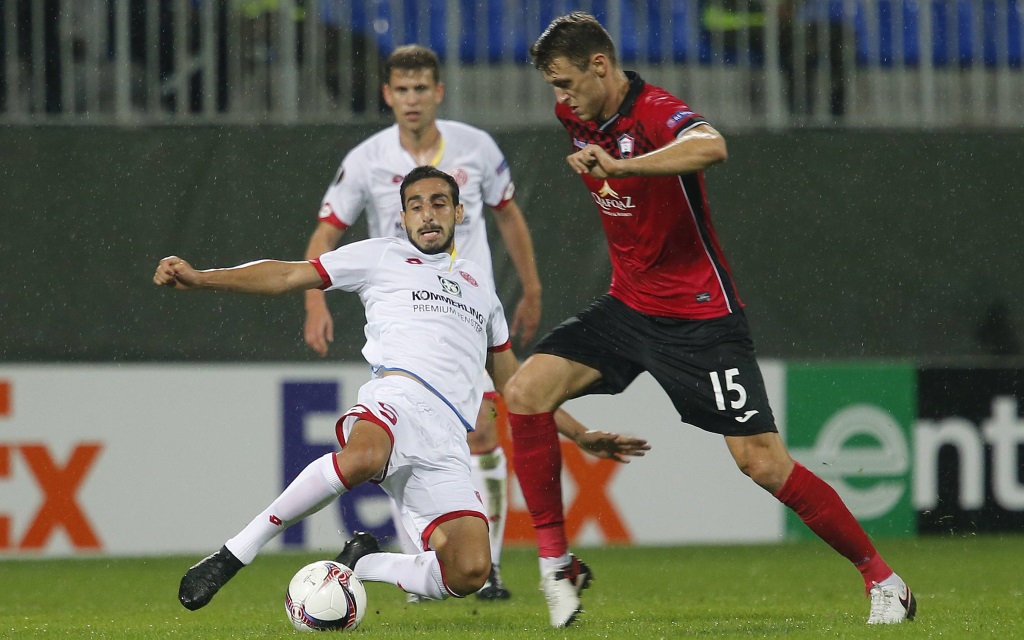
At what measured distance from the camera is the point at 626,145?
5359 mm

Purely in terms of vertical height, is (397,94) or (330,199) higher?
(397,94)

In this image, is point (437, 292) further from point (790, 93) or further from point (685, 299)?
point (790, 93)

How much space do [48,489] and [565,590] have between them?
13.2 feet

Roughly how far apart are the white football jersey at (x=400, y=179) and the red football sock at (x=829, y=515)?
205 cm

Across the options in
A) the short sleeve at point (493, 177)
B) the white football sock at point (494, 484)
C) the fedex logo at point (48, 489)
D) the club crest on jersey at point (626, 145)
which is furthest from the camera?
the fedex logo at point (48, 489)

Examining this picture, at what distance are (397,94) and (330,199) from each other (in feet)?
2.11

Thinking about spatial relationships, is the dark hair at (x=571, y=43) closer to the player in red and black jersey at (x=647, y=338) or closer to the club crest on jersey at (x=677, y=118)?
the player in red and black jersey at (x=647, y=338)

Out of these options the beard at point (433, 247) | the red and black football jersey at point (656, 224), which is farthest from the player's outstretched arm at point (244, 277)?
the red and black football jersey at point (656, 224)

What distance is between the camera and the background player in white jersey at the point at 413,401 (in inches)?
196

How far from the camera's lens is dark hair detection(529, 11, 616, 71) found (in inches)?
206

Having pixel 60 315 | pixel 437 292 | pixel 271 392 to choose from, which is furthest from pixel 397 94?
pixel 60 315

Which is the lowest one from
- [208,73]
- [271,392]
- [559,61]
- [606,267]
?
[271,392]

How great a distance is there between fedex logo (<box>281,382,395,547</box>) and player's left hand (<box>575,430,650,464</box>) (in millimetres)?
3063

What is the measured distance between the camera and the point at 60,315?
28.7 feet
